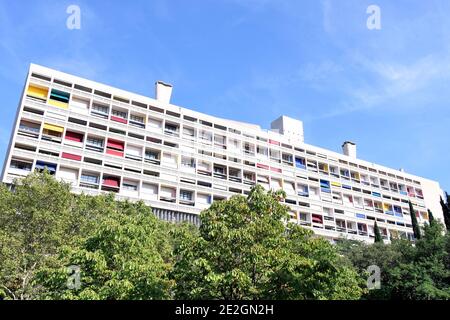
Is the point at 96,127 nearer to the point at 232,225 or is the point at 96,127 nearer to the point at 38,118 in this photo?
the point at 38,118

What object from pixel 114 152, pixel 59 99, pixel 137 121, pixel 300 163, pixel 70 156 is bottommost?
Answer: pixel 70 156

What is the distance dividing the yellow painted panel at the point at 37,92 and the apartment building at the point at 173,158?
11 cm

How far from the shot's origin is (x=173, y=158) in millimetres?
42500

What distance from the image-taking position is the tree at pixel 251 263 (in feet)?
37.2

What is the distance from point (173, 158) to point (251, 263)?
1242 inches

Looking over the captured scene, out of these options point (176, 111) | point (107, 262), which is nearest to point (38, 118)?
point (176, 111)

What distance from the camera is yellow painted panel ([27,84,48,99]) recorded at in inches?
1463

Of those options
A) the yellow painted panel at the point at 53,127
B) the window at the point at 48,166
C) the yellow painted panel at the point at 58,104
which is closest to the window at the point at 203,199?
the window at the point at 48,166

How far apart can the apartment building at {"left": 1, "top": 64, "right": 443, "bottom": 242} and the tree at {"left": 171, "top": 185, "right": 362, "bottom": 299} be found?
70.4ft

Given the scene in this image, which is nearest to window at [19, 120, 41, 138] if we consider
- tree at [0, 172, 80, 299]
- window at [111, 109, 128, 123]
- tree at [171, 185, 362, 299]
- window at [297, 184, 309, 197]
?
window at [111, 109, 128, 123]

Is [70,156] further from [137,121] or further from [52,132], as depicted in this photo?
[137,121]

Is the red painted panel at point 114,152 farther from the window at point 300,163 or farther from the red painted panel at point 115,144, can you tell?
the window at point 300,163

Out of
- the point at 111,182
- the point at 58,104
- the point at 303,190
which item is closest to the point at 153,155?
the point at 111,182
